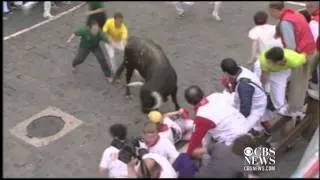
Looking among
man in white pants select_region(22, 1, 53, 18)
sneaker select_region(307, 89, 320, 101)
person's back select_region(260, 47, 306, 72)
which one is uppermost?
person's back select_region(260, 47, 306, 72)

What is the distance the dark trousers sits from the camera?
29.0 ft

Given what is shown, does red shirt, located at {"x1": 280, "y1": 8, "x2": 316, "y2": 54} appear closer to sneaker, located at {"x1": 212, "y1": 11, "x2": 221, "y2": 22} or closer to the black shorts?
the black shorts

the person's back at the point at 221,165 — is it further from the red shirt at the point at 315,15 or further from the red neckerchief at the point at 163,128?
the red shirt at the point at 315,15

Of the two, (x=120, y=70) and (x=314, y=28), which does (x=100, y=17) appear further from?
(x=314, y=28)

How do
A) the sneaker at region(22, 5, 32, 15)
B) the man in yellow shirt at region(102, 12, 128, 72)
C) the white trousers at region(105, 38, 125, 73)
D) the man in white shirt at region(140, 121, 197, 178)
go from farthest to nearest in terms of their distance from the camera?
1. the sneaker at region(22, 5, 32, 15)
2. the white trousers at region(105, 38, 125, 73)
3. the man in yellow shirt at region(102, 12, 128, 72)
4. the man in white shirt at region(140, 121, 197, 178)

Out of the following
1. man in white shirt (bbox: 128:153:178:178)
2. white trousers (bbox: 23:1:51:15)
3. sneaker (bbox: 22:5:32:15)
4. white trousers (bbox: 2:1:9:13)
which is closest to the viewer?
man in white shirt (bbox: 128:153:178:178)

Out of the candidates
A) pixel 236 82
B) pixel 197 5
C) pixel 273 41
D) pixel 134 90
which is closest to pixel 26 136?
pixel 134 90

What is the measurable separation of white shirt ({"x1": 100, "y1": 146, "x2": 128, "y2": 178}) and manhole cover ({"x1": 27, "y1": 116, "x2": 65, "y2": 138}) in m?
2.33

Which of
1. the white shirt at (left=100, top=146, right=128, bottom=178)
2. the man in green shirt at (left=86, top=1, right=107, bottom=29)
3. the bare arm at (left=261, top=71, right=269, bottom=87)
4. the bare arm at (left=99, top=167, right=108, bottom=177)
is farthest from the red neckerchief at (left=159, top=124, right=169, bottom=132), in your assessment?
the man in green shirt at (left=86, top=1, right=107, bottom=29)

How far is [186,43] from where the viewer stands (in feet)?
33.4

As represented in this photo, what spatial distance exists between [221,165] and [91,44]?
4.43 metres

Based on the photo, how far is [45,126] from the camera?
7977 mm

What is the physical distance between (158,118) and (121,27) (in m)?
2.46

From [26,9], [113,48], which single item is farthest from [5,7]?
[113,48]
